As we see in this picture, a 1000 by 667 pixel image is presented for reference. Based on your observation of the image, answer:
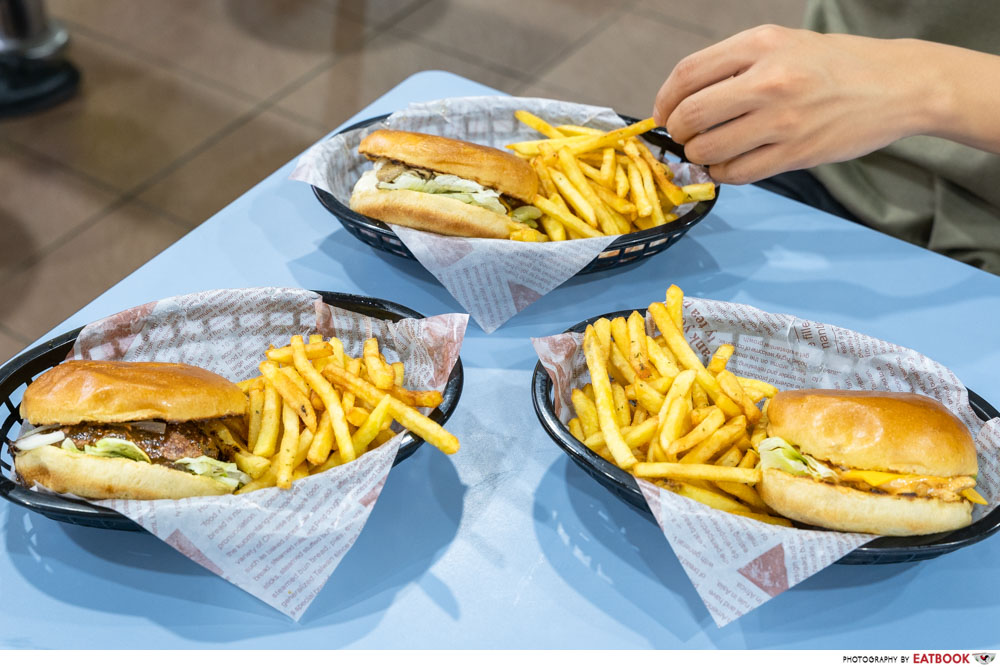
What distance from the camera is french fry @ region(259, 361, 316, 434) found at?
1353 millimetres

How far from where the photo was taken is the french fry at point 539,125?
2.08 m

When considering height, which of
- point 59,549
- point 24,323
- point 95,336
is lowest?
point 24,323

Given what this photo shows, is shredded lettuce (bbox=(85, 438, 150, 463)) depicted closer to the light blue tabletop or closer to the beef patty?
the beef patty

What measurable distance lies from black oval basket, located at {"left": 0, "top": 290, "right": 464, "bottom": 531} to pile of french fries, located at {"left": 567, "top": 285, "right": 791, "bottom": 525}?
0.22 metres

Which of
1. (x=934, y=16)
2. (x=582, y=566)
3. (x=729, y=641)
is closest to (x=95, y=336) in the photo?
(x=582, y=566)

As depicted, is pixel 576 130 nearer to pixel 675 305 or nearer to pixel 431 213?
pixel 431 213

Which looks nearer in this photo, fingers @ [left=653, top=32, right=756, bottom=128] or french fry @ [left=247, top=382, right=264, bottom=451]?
french fry @ [left=247, top=382, right=264, bottom=451]

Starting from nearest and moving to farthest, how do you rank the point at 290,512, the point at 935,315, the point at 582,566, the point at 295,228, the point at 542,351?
the point at 290,512, the point at 582,566, the point at 542,351, the point at 935,315, the point at 295,228

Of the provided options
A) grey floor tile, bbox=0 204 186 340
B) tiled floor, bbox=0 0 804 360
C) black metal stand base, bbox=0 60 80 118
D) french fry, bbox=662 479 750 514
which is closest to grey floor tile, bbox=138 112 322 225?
tiled floor, bbox=0 0 804 360

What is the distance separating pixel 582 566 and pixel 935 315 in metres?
0.97

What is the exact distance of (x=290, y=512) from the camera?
4.01 ft

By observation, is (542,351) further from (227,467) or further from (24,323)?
(24,323)

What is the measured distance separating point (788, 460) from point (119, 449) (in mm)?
913

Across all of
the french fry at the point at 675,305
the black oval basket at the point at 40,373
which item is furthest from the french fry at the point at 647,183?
the black oval basket at the point at 40,373
